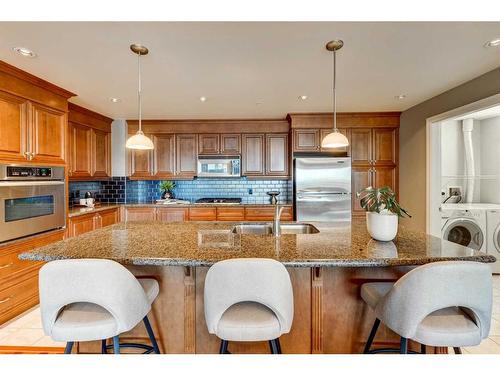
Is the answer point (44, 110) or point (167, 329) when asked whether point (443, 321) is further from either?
point (44, 110)

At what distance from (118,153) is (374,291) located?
4363 millimetres

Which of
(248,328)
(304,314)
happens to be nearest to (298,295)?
(304,314)

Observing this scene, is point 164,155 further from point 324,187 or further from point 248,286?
point 248,286

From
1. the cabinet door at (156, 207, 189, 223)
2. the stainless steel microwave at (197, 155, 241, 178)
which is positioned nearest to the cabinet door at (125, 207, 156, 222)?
the cabinet door at (156, 207, 189, 223)

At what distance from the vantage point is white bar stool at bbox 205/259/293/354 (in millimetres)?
1218

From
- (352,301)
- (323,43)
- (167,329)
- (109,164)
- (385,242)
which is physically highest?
(323,43)

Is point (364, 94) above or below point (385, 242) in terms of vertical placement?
above

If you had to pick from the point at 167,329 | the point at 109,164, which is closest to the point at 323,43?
the point at 167,329

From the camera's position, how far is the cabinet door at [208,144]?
180 inches

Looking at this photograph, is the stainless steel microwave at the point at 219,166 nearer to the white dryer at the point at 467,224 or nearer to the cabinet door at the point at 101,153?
the cabinet door at the point at 101,153

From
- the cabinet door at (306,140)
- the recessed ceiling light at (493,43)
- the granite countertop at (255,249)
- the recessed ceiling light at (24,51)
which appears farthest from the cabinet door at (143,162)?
the recessed ceiling light at (493,43)

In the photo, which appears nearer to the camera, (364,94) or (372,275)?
(372,275)

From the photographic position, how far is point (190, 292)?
1.67m

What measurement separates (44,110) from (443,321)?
143 inches
